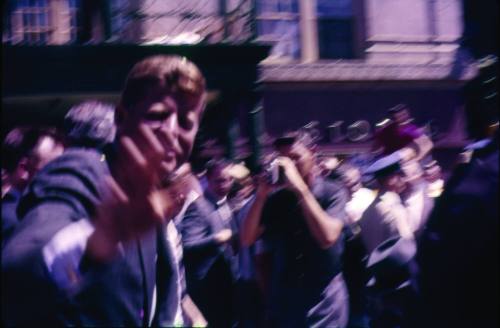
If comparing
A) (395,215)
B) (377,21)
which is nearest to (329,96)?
(377,21)

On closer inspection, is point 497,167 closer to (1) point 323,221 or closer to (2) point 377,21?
(1) point 323,221

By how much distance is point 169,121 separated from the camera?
6.64 feet

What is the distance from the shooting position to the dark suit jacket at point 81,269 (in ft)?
5.63

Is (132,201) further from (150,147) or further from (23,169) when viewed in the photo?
(23,169)

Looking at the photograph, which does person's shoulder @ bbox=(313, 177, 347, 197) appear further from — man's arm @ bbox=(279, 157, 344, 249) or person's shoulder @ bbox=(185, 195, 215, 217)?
person's shoulder @ bbox=(185, 195, 215, 217)

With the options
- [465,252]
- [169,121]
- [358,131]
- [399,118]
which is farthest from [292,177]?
[358,131]

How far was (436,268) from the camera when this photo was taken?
225 centimetres

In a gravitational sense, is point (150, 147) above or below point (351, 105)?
above

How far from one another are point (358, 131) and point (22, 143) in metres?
8.77

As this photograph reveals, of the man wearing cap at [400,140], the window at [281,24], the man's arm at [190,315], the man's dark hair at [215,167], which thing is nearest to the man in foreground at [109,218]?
the man's arm at [190,315]

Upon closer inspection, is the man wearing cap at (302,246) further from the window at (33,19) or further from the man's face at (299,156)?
the window at (33,19)

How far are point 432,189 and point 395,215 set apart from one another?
4.03 feet

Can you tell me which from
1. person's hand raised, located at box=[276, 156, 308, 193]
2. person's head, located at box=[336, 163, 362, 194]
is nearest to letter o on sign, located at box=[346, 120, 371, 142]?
person's head, located at box=[336, 163, 362, 194]

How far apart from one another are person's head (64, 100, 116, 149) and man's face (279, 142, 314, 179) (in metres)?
1.99
